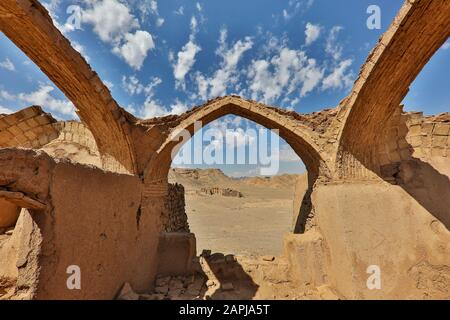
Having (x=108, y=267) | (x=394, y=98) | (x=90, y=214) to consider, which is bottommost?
(x=108, y=267)

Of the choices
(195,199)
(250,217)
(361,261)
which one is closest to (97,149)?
(361,261)

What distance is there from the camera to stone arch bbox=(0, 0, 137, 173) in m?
3.35

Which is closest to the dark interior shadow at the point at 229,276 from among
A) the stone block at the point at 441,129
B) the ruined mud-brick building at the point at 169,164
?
the ruined mud-brick building at the point at 169,164

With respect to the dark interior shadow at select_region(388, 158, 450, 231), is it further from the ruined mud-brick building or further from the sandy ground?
the sandy ground

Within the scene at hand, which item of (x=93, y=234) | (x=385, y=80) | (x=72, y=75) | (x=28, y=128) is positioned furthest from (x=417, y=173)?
(x=28, y=128)

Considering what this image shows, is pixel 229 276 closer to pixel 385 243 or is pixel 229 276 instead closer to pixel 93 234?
pixel 385 243

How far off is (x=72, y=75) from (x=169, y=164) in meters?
2.90

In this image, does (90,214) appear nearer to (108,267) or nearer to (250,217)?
(108,267)

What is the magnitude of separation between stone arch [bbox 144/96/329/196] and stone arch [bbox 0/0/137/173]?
63cm

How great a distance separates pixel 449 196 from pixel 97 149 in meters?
8.04

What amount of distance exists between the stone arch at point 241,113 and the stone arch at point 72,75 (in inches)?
24.8

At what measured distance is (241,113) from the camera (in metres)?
5.98

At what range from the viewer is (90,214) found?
9.55 feet

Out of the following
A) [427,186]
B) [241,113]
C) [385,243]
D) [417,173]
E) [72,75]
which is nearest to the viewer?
[72,75]
